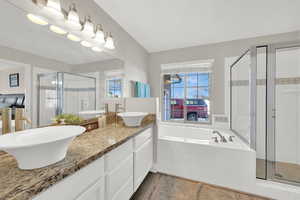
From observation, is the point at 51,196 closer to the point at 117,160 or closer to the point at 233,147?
the point at 117,160

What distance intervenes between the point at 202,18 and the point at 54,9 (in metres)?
1.89

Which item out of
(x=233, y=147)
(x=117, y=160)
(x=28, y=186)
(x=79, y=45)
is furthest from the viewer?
(x=233, y=147)

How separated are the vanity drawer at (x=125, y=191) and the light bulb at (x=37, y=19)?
1.62 meters

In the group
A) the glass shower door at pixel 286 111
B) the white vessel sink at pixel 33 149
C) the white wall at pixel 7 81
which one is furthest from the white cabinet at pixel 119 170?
the glass shower door at pixel 286 111

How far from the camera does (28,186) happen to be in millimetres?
484

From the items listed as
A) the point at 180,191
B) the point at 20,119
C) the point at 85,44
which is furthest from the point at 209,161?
the point at 85,44

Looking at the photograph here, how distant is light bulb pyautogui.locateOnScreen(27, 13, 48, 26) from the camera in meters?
1.00

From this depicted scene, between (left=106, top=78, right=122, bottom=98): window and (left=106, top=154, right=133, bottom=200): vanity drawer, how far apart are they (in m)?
0.98

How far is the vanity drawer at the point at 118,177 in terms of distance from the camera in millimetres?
938

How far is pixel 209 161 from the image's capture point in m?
1.71

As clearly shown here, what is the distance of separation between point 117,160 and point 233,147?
60.5 inches

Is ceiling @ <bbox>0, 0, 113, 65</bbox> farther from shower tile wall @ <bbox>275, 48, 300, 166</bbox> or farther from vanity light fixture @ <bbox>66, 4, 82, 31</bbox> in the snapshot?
shower tile wall @ <bbox>275, 48, 300, 166</bbox>

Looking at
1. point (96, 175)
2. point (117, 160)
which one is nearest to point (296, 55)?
point (117, 160)

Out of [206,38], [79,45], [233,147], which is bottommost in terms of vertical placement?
[233,147]
